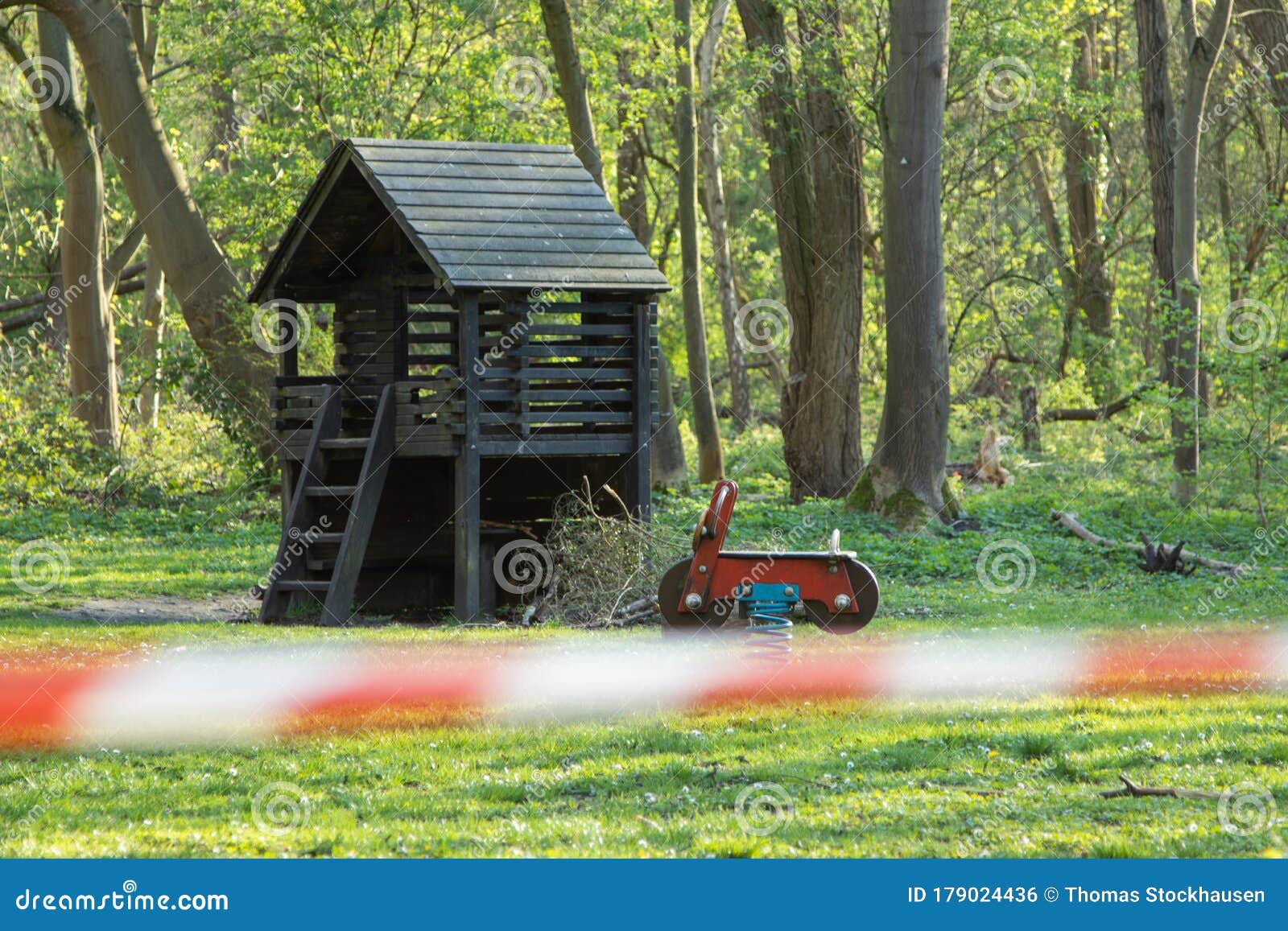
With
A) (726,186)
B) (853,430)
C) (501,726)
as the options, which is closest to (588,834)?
(501,726)

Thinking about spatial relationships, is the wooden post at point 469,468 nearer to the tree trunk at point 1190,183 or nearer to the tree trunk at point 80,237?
the tree trunk at point 1190,183

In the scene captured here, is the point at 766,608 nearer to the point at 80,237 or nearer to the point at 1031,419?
the point at 80,237

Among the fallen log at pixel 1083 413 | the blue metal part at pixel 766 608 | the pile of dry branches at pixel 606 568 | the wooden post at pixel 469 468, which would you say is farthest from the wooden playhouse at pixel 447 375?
the fallen log at pixel 1083 413

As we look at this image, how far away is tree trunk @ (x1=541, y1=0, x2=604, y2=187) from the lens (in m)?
23.6

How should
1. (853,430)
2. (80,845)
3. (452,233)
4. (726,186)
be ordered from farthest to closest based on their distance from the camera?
(726,186), (853,430), (452,233), (80,845)

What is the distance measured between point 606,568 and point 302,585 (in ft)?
9.56

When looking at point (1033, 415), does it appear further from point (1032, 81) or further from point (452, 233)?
point (452, 233)

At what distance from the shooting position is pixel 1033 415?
108 feet

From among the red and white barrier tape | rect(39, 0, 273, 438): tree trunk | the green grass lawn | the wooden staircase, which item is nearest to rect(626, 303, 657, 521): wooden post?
the wooden staircase

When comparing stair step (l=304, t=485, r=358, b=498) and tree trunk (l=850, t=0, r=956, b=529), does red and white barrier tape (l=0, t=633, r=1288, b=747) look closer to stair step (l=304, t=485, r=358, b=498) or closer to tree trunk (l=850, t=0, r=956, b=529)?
stair step (l=304, t=485, r=358, b=498)

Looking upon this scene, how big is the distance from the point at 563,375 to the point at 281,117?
16139 mm

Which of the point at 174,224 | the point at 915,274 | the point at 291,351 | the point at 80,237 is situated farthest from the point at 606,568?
the point at 80,237

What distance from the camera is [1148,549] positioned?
17234 mm

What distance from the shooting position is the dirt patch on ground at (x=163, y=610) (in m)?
14.1
